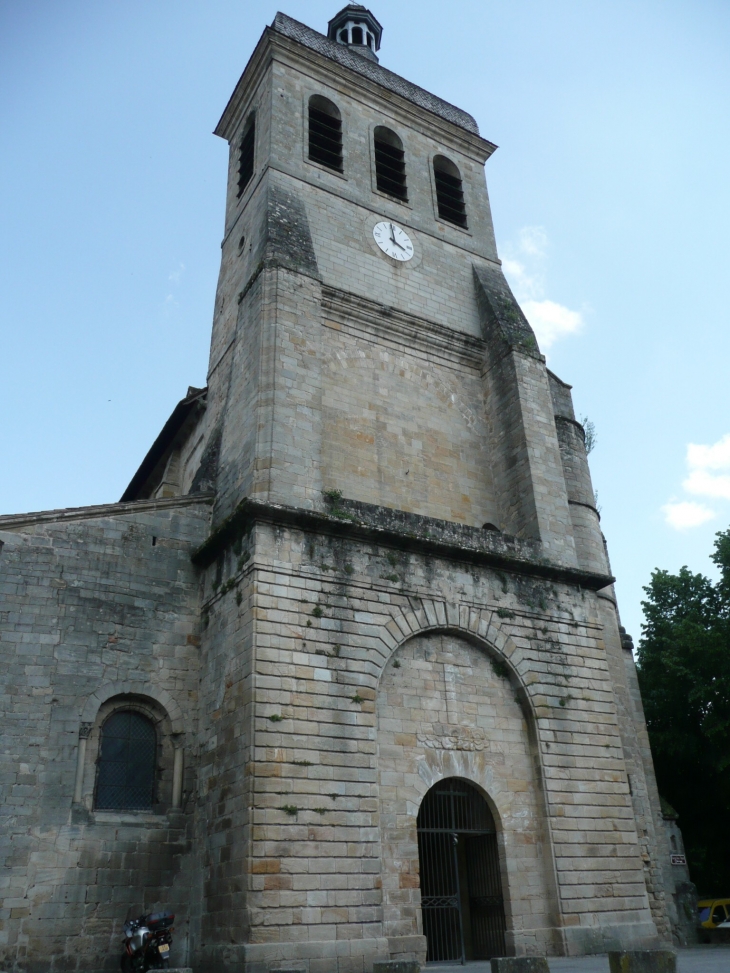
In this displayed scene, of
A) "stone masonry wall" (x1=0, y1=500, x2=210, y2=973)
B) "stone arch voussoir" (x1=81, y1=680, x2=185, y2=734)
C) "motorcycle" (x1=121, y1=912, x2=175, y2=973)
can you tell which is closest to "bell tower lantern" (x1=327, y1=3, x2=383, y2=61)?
"stone masonry wall" (x1=0, y1=500, x2=210, y2=973)

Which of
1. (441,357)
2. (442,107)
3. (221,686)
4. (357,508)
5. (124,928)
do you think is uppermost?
(442,107)

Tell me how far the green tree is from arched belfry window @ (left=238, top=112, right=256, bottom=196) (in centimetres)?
1470

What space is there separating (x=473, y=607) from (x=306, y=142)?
10.2 meters

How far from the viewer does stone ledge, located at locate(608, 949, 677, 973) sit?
674 cm

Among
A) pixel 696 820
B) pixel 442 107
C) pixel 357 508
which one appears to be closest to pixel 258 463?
pixel 357 508

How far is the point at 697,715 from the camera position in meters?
21.9

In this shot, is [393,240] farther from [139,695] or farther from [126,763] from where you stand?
[126,763]

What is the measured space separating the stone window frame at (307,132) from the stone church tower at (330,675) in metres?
0.38

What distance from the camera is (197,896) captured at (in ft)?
35.3

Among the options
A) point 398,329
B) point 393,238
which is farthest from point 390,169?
point 398,329

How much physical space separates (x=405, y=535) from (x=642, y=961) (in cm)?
672

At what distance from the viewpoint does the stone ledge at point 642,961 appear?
22.1 feet

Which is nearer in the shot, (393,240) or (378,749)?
(378,749)

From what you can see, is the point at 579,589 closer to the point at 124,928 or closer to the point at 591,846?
the point at 591,846
